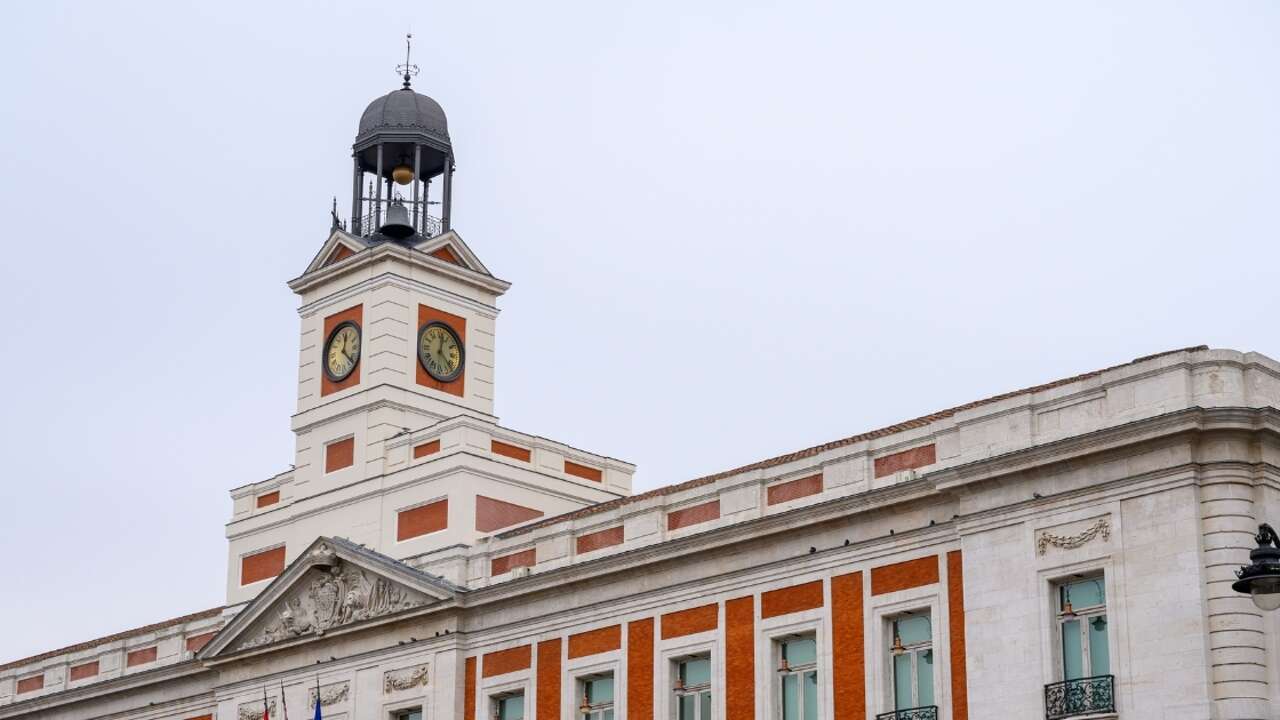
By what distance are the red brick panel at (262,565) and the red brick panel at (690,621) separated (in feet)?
45.6

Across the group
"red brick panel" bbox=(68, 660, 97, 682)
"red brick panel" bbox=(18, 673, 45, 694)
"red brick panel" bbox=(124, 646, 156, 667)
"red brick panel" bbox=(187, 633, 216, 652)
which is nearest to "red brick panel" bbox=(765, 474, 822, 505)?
"red brick panel" bbox=(187, 633, 216, 652)

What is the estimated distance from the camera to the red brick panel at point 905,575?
37750 millimetres

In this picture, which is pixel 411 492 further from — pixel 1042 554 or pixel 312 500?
pixel 1042 554

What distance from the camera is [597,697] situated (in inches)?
1718

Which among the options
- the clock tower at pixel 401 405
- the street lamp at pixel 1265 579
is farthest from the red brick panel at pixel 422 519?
the street lamp at pixel 1265 579

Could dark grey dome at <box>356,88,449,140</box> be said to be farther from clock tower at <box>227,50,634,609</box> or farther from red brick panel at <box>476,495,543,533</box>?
red brick panel at <box>476,495,543,533</box>

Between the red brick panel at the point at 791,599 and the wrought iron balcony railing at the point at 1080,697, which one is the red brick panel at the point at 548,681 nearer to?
the red brick panel at the point at 791,599

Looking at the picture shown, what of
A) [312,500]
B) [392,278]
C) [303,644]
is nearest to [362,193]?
[392,278]

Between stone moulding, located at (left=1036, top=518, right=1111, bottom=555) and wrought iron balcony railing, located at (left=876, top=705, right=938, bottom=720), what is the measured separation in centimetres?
343

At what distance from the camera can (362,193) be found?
5641 centimetres

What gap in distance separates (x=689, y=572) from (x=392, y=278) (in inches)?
577

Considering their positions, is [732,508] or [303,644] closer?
[732,508]

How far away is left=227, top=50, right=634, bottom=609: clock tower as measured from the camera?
50031 millimetres

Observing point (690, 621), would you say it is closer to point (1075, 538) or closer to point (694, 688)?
point (694, 688)
